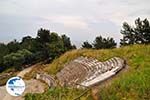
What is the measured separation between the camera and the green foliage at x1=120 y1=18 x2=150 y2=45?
1907 inches

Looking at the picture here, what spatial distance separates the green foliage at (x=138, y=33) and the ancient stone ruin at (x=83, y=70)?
8256 mm

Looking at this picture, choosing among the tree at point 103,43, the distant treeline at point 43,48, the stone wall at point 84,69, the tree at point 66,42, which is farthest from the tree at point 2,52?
the stone wall at point 84,69

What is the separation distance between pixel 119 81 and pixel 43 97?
6848 mm

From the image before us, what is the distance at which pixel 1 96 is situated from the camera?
38688 millimetres

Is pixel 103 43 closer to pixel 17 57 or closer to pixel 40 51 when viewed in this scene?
pixel 40 51

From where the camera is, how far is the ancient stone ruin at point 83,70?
103 feet

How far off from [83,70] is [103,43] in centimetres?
1962

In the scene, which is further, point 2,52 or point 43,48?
point 2,52

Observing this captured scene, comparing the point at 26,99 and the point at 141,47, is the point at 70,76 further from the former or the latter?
the point at 26,99

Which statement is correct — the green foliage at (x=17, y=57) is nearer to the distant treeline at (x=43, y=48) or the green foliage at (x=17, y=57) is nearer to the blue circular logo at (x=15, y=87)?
the distant treeline at (x=43, y=48)

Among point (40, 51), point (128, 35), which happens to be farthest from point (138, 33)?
point (40, 51)

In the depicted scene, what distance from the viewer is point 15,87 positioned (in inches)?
658

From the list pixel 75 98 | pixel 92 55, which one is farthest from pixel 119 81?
pixel 92 55

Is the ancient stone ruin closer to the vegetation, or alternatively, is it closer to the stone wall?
the stone wall
